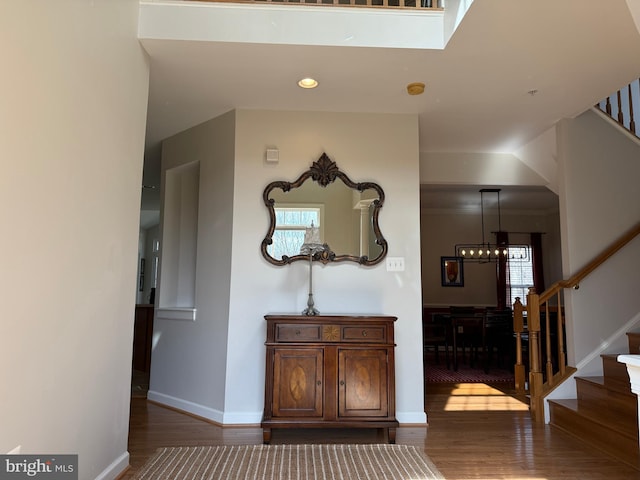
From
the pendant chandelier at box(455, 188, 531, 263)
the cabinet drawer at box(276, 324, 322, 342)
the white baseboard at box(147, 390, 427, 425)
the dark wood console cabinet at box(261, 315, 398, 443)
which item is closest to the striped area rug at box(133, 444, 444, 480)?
the dark wood console cabinet at box(261, 315, 398, 443)

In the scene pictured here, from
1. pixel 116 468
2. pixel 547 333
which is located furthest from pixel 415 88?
pixel 116 468

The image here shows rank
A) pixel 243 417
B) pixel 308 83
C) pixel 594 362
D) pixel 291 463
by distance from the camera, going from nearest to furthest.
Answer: pixel 291 463
pixel 308 83
pixel 243 417
pixel 594 362

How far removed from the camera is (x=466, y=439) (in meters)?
3.24

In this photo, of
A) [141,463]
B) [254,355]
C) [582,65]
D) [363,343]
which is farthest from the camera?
[254,355]

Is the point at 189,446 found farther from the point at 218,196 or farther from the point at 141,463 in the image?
the point at 218,196

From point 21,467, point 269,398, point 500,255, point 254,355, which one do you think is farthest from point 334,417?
point 500,255

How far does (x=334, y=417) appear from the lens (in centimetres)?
317

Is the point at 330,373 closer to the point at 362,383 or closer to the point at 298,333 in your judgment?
the point at 362,383

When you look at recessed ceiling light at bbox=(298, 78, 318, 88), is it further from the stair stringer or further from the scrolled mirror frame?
the stair stringer

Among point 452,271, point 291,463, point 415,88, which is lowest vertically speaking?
point 291,463

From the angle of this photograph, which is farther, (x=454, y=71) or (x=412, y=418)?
(x=412, y=418)

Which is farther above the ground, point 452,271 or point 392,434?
point 452,271

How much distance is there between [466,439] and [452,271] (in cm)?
590

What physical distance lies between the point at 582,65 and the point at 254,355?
10.1ft
